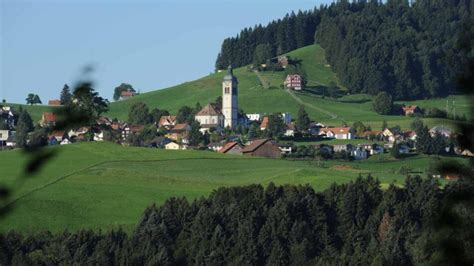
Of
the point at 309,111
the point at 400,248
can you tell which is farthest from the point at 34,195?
the point at 309,111

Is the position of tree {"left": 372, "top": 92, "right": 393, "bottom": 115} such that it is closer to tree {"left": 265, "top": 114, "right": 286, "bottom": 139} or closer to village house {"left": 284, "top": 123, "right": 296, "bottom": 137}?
village house {"left": 284, "top": 123, "right": 296, "bottom": 137}

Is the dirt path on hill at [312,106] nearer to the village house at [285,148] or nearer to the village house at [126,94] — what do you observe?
the village house at [126,94]

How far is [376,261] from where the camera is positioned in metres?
60.4

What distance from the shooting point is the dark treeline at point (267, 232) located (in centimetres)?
6162

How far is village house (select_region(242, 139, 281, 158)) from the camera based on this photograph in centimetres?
11112

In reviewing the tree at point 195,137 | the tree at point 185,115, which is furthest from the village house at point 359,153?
the tree at point 185,115

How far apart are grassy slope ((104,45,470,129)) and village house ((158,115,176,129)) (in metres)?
9.28

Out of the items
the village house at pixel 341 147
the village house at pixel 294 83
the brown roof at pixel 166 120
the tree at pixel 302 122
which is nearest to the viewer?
the village house at pixel 341 147

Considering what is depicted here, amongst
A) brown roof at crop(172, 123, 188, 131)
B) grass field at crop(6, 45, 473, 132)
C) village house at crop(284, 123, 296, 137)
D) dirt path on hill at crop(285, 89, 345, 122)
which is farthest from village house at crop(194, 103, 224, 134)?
village house at crop(284, 123, 296, 137)

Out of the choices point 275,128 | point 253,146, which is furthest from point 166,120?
point 253,146

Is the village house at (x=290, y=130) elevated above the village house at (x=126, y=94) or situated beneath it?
situated beneath

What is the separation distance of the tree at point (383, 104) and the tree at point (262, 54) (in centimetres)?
2834

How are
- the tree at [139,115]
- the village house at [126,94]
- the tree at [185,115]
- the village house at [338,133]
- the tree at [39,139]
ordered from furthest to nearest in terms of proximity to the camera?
the village house at [126,94] → the tree at [185,115] → the tree at [139,115] → the village house at [338,133] → the tree at [39,139]

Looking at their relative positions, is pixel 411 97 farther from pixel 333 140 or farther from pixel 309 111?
pixel 333 140
